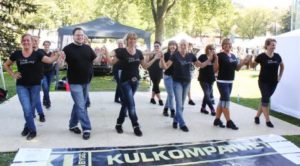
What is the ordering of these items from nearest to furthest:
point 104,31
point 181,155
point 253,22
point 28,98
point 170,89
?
1. point 181,155
2. point 28,98
3. point 170,89
4. point 104,31
5. point 253,22

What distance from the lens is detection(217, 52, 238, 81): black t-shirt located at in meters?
6.86

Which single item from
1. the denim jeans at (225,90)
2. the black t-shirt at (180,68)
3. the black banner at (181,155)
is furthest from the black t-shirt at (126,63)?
the denim jeans at (225,90)

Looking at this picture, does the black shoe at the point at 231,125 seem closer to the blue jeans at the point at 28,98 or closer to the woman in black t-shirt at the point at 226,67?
the woman in black t-shirt at the point at 226,67

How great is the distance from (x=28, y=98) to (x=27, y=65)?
1.78 ft

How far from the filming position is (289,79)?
27.7ft

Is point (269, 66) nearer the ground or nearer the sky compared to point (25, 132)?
nearer the sky

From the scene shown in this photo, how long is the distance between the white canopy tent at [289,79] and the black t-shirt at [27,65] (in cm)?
535

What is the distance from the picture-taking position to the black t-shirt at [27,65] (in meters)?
6.00

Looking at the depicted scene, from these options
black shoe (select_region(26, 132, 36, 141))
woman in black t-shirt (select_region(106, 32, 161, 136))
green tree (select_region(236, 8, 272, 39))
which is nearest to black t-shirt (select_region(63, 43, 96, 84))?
woman in black t-shirt (select_region(106, 32, 161, 136))

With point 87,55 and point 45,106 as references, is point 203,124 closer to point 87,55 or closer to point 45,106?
point 87,55

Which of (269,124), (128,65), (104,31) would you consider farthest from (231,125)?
(104,31)

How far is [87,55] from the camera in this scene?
6082mm

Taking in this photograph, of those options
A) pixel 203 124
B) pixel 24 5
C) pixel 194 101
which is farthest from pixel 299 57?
pixel 24 5

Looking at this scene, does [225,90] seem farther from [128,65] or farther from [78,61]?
[78,61]
